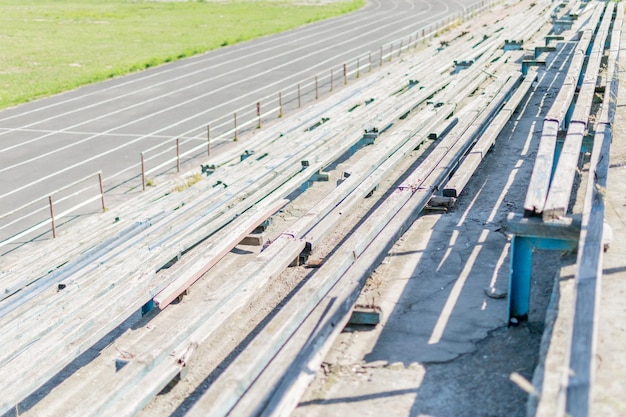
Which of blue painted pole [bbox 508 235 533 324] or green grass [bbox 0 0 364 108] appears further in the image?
green grass [bbox 0 0 364 108]

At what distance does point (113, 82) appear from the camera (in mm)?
38562

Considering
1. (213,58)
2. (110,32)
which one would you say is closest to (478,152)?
(213,58)

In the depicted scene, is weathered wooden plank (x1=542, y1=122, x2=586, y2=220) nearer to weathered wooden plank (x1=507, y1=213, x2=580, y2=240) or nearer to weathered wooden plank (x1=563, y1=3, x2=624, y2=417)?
weathered wooden plank (x1=507, y1=213, x2=580, y2=240)

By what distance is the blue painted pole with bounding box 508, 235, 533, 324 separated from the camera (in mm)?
7359

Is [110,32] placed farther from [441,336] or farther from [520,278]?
[520,278]

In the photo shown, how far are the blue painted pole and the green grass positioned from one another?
95.6 ft

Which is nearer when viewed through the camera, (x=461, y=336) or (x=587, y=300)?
(x=587, y=300)

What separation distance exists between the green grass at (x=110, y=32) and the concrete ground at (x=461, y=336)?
27.0 metres

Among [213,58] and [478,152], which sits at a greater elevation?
[478,152]

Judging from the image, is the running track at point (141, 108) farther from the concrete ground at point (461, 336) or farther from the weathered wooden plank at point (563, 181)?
the weathered wooden plank at point (563, 181)

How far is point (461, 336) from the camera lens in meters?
7.95

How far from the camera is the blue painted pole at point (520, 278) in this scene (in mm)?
7359

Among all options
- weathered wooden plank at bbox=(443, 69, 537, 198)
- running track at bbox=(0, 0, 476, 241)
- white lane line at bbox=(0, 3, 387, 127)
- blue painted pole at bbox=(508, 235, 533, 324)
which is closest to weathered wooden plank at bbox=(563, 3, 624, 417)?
blue painted pole at bbox=(508, 235, 533, 324)

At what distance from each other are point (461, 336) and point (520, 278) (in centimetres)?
81
